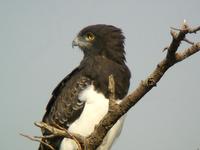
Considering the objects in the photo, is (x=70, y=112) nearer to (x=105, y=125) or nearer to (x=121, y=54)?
(x=121, y=54)

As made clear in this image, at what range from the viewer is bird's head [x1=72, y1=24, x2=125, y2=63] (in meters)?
9.53

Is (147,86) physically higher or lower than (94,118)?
higher

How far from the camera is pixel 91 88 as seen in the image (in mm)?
8297

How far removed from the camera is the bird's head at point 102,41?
9531mm

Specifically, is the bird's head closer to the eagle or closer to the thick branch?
the eagle

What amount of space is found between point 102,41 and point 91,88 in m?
1.83

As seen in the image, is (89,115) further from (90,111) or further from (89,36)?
(89,36)

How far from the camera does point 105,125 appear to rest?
5.25 metres

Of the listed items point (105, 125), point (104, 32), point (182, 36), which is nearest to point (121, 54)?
point (104, 32)

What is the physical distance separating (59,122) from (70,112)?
1.08 ft

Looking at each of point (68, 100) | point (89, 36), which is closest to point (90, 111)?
point (68, 100)

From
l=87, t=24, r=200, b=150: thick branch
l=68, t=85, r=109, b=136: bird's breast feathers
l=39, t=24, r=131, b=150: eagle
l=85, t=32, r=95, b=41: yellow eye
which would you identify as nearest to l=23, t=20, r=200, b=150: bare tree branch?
l=87, t=24, r=200, b=150: thick branch

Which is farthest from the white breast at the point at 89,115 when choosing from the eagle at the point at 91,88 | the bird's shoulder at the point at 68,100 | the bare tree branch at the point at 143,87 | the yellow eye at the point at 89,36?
the bare tree branch at the point at 143,87

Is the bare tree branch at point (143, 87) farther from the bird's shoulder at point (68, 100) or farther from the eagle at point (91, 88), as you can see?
the bird's shoulder at point (68, 100)
